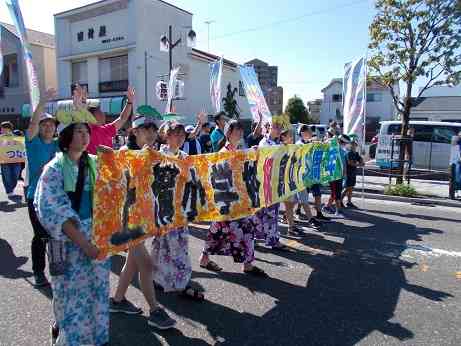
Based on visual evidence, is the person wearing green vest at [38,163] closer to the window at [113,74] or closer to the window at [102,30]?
the window at [113,74]

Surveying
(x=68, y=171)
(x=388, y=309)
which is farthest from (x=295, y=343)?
(x=68, y=171)

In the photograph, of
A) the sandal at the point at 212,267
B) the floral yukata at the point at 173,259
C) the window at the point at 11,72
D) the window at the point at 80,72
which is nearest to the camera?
the floral yukata at the point at 173,259

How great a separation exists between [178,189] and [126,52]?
80.6 ft

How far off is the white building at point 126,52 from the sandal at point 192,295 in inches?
893

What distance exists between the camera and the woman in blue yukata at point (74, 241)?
2383 mm

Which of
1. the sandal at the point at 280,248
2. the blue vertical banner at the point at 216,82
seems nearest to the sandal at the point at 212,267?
the sandal at the point at 280,248

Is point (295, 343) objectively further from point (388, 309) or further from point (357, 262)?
point (357, 262)

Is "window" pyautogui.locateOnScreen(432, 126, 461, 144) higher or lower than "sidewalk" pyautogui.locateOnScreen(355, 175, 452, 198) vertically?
higher

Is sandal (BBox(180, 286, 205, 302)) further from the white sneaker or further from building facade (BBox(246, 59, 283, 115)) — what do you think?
building facade (BBox(246, 59, 283, 115))

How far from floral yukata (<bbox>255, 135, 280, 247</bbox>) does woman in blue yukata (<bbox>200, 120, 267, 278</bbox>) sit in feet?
2.31

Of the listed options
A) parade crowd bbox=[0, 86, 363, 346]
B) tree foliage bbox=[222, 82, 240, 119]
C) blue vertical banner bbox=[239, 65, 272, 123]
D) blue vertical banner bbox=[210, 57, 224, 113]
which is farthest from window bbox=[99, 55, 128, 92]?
parade crowd bbox=[0, 86, 363, 346]

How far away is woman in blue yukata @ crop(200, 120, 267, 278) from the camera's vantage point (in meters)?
4.39

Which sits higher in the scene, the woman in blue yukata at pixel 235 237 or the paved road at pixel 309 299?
the woman in blue yukata at pixel 235 237

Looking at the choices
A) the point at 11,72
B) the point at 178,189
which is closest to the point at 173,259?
the point at 178,189
